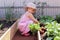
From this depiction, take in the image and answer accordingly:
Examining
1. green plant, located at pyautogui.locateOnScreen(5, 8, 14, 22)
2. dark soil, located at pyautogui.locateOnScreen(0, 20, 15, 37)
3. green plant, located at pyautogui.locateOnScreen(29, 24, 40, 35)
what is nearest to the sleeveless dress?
green plant, located at pyautogui.locateOnScreen(29, 24, 40, 35)

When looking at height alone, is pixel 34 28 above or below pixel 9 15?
above

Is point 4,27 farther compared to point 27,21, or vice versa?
point 4,27

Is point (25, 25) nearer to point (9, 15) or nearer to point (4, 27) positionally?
point (4, 27)

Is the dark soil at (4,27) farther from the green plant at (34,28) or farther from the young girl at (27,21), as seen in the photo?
the green plant at (34,28)

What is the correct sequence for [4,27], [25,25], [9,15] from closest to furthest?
1. [25,25]
2. [4,27]
3. [9,15]

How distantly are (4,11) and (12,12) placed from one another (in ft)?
1.27

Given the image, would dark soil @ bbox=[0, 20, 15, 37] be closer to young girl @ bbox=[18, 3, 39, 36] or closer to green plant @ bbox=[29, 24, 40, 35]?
young girl @ bbox=[18, 3, 39, 36]

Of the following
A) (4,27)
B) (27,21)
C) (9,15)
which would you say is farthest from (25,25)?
(9,15)

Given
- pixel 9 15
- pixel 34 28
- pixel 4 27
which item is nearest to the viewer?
pixel 34 28

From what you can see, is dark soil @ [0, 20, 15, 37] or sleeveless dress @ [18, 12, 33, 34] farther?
dark soil @ [0, 20, 15, 37]

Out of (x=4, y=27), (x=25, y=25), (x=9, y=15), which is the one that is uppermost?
(x=25, y=25)

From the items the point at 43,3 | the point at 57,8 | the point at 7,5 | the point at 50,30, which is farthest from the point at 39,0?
the point at 50,30

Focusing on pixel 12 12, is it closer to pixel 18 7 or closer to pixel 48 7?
pixel 18 7

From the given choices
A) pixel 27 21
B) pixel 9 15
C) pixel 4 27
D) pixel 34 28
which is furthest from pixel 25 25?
pixel 9 15
